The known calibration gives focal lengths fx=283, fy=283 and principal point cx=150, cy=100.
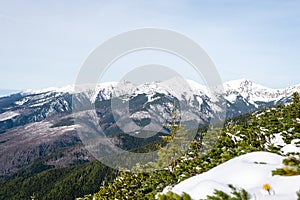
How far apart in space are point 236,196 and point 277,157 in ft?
9.47

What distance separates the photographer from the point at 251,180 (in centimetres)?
627

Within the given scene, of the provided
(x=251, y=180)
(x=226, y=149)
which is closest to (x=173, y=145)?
(x=226, y=149)

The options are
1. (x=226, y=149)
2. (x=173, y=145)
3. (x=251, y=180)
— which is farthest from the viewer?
(x=173, y=145)

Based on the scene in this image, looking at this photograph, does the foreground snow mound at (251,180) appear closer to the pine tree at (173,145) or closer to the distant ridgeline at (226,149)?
the distant ridgeline at (226,149)

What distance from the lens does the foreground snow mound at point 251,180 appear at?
215 inches

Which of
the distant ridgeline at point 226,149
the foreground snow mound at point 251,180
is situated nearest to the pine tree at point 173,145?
the distant ridgeline at point 226,149

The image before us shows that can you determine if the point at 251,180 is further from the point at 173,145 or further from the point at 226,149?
the point at 173,145

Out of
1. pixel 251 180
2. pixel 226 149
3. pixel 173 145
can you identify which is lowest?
pixel 173 145

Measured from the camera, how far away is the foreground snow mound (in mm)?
5465

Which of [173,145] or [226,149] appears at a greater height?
[226,149]

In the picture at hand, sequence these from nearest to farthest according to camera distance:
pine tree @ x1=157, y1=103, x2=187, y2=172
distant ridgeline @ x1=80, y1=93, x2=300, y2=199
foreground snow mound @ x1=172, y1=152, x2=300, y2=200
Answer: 1. foreground snow mound @ x1=172, y1=152, x2=300, y2=200
2. distant ridgeline @ x1=80, y1=93, x2=300, y2=199
3. pine tree @ x1=157, y1=103, x2=187, y2=172

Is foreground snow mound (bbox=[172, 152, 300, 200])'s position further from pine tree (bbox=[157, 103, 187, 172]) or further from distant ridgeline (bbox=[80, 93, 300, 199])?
pine tree (bbox=[157, 103, 187, 172])

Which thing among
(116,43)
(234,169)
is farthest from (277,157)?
(116,43)

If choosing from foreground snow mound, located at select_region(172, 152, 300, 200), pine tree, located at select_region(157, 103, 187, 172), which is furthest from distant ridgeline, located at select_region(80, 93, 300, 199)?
pine tree, located at select_region(157, 103, 187, 172)
